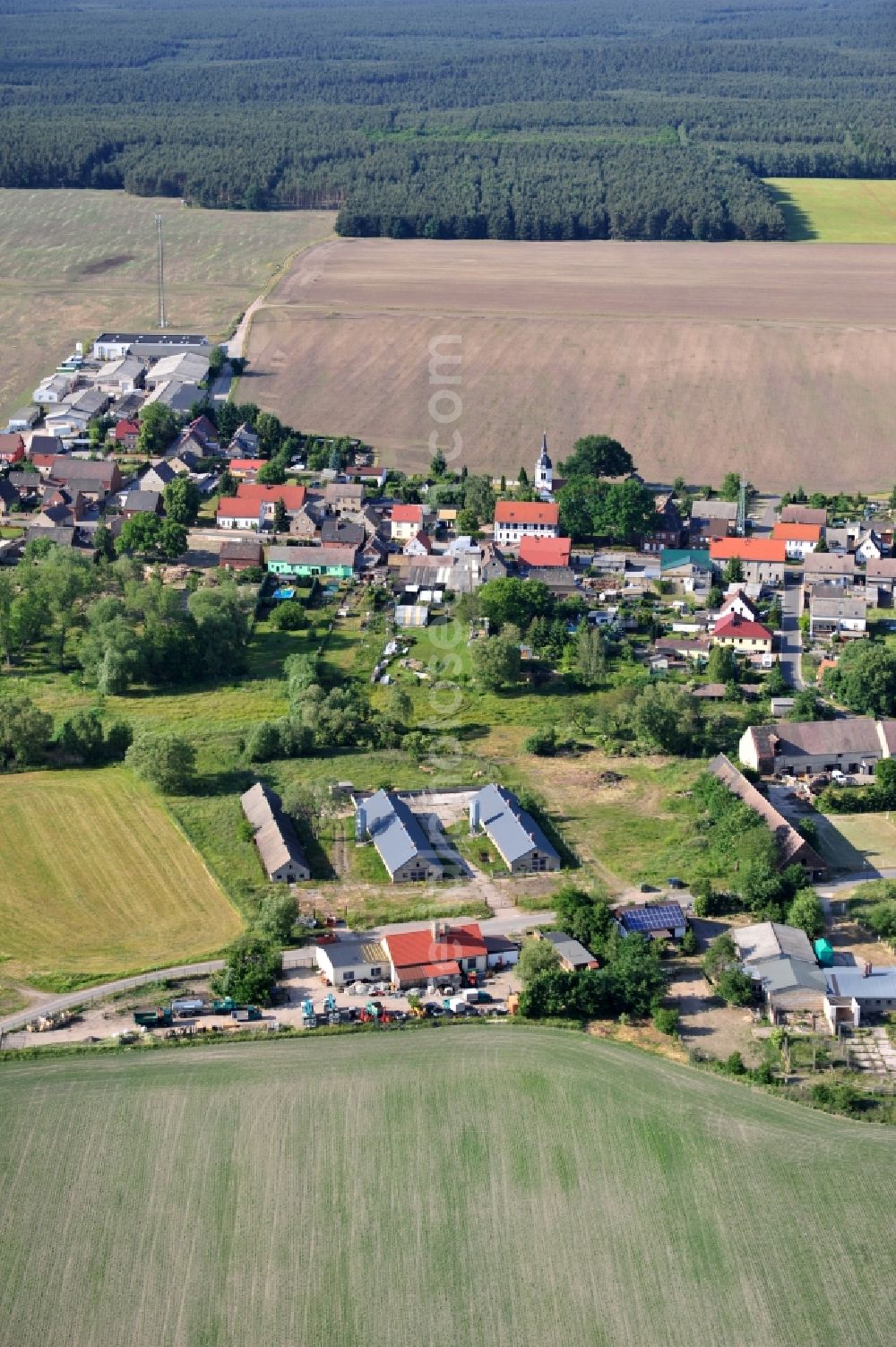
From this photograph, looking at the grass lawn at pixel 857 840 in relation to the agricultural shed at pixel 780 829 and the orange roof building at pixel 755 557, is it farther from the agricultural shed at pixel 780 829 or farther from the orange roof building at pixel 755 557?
the orange roof building at pixel 755 557

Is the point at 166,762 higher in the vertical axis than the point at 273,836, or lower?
higher

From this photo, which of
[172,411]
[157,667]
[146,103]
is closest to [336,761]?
[157,667]

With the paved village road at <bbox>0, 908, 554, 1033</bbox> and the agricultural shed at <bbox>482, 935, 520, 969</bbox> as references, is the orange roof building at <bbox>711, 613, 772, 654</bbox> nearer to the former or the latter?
the paved village road at <bbox>0, 908, 554, 1033</bbox>

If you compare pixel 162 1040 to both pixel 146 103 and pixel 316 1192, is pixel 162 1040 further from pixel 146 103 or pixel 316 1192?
pixel 146 103

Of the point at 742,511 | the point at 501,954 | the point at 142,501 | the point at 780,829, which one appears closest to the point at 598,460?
the point at 742,511

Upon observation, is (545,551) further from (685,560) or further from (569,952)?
(569,952)

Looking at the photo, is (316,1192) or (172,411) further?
(172,411)
